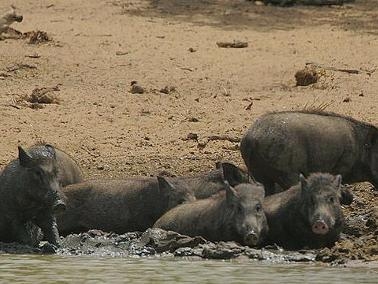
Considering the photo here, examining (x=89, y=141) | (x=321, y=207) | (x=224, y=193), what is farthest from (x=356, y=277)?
(x=89, y=141)

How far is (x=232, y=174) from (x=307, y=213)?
1325mm

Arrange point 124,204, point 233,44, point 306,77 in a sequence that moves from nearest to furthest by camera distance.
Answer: point 124,204
point 306,77
point 233,44

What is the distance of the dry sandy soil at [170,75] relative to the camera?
60.3 ft

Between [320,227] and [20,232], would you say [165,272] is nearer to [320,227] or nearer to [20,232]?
[320,227]

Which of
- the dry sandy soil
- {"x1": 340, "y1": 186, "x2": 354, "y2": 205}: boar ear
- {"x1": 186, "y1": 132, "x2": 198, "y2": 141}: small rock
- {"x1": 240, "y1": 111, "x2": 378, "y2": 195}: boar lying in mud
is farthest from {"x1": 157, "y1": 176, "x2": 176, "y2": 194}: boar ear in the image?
{"x1": 186, "y1": 132, "x2": 198, "y2": 141}: small rock

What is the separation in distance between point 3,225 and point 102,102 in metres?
5.28

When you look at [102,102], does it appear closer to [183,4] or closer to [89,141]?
[89,141]

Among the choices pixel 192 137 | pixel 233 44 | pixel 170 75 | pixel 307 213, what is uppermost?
pixel 307 213

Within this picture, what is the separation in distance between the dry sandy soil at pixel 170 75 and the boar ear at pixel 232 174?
160 cm

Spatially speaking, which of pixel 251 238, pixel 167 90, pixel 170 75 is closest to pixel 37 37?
pixel 170 75

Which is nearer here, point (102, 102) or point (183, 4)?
point (102, 102)

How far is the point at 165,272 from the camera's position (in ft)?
43.4

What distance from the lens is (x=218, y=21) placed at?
959 inches

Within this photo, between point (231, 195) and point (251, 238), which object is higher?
point (231, 195)
